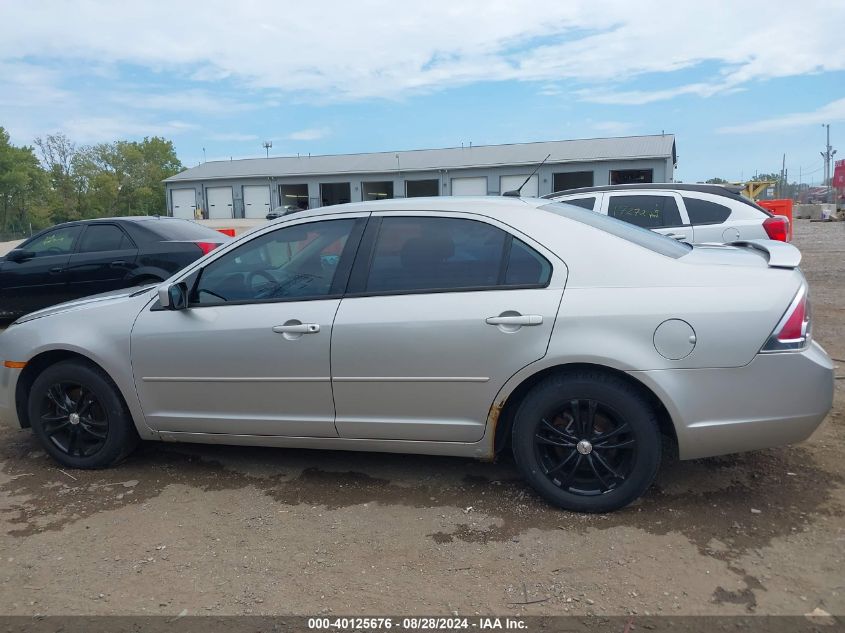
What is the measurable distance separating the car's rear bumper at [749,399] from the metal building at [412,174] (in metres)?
33.4

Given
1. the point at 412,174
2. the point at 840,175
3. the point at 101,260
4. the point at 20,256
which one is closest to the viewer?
the point at 101,260

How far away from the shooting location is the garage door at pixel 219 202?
44.4 meters

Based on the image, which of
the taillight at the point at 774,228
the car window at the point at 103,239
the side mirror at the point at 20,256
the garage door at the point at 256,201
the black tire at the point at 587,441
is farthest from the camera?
Answer: the garage door at the point at 256,201

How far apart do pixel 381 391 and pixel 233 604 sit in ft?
4.15

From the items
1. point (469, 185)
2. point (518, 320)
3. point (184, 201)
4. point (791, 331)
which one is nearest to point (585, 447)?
point (518, 320)

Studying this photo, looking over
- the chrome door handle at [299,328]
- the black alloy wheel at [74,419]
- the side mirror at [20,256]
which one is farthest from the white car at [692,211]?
the side mirror at [20,256]

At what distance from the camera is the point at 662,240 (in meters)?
4.07

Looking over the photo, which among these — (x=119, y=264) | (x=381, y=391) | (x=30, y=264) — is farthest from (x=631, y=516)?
(x=30, y=264)

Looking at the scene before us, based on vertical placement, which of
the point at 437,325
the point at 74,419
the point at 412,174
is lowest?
the point at 74,419

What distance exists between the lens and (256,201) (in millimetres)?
44062

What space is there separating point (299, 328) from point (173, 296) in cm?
83

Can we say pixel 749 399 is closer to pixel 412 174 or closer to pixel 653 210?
pixel 653 210

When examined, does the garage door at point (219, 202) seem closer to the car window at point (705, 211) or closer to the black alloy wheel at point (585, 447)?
the car window at point (705, 211)

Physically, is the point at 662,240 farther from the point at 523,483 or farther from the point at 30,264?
the point at 30,264
